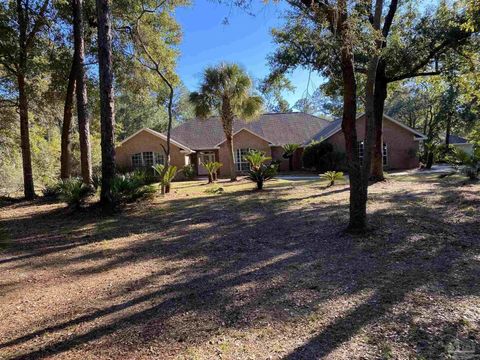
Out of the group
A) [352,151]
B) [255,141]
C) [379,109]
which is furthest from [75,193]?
[255,141]

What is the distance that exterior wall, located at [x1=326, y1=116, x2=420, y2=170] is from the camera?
86.6 ft

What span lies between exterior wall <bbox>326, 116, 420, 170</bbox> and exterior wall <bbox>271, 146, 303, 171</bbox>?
14.8 ft

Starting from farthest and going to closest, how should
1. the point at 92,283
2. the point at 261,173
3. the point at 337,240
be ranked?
the point at 261,173
the point at 337,240
the point at 92,283

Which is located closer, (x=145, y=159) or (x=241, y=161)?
(x=145, y=159)

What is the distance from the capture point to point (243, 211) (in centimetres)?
1070

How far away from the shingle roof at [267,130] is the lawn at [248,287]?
21.6 meters

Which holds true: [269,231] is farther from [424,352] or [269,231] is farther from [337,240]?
[424,352]

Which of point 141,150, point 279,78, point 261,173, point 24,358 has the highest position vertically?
point 279,78

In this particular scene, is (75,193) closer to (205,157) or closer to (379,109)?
Answer: (379,109)

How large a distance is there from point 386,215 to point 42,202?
13.3 m

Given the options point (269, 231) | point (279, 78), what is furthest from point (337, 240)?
point (279, 78)

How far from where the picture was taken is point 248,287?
4945 mm

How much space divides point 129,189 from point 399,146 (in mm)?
21489

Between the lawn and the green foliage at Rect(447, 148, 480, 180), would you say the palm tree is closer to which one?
the green foliage at Rect(447, 148, 480, 180)
